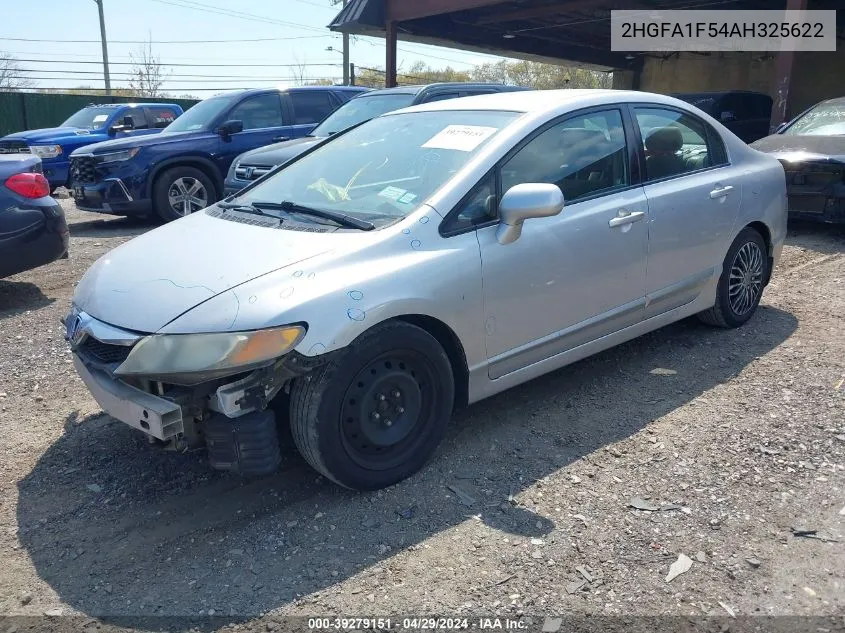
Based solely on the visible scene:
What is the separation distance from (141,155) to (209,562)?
765cm

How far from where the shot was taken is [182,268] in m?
3.09

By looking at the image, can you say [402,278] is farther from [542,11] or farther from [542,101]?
[542,11]

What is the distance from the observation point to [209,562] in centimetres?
272

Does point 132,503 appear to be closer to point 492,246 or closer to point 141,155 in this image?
point 492,246

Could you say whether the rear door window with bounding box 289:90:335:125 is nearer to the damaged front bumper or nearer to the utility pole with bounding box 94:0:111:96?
the damaged front bumper

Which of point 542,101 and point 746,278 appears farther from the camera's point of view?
point 746,278

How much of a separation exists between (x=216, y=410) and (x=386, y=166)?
5.31 feet

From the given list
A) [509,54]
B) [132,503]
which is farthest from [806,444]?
[509,54]

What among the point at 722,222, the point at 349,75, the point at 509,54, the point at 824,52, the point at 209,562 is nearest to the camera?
the point at 209,562

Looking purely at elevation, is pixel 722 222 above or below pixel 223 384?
above

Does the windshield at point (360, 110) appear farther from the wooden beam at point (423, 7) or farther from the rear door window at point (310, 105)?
the wooden beam at point (423, 7)

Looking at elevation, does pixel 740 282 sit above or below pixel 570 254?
below

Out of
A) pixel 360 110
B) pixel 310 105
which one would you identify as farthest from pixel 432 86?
pixel 310 105

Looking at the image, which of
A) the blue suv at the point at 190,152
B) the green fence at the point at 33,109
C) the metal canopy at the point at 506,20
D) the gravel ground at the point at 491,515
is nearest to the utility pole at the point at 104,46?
the green fence at the point at 33,109
